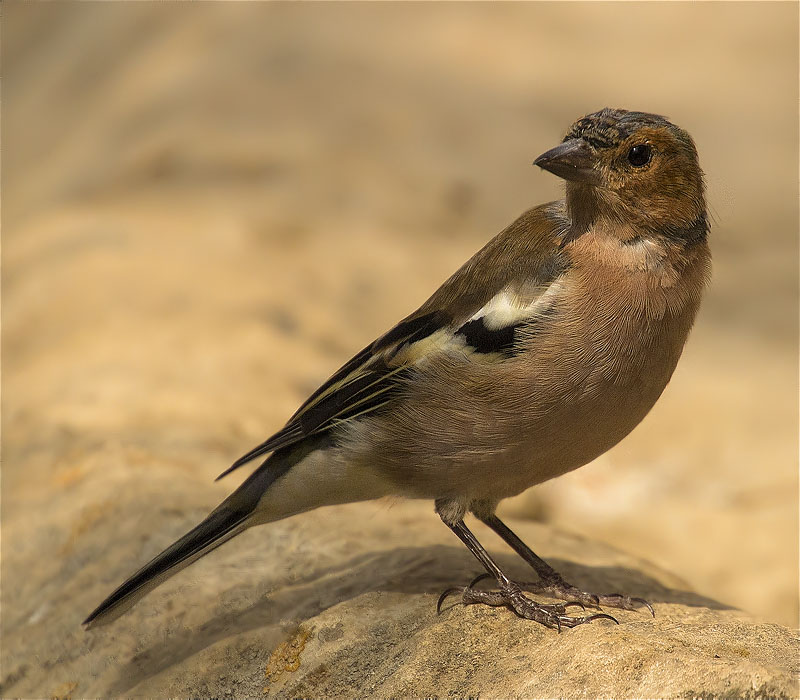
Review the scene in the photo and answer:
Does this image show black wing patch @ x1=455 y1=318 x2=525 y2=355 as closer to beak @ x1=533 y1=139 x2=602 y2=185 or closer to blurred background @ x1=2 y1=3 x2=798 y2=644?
beak @ x1=533 y1=139 x2=602 y2=185

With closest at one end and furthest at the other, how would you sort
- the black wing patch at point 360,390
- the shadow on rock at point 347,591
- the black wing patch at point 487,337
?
the black wing patch at point 487,337
the shadow on rock at point 347,591
the black wing patch at point 360,390

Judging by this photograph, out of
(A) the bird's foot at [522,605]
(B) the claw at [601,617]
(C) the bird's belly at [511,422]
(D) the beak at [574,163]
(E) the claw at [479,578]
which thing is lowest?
(B) the claw at [601,617]

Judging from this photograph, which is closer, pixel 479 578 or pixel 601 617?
pixel 601 617

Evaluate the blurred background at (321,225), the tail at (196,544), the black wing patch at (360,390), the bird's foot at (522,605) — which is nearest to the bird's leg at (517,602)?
the bird's foot at (522,605)

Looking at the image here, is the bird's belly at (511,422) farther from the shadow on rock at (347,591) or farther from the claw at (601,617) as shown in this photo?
the claw at (601,617)

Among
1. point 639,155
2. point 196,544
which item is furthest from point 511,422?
point 196,544

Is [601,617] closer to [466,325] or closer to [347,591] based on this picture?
[347,591]

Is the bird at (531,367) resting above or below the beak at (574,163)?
below

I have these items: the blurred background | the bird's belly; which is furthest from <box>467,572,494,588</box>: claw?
the blurred background
